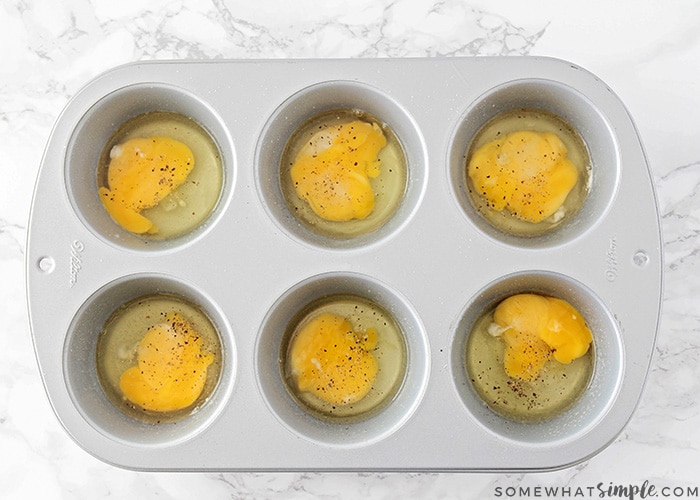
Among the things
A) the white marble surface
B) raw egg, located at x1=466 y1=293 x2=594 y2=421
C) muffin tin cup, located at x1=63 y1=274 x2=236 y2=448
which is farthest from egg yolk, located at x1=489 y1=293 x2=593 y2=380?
muffin tin cup, located at x1=63 y1=274 x2=236 y2=448

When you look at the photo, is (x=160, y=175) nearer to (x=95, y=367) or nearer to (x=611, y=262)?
(x=95, y=367)

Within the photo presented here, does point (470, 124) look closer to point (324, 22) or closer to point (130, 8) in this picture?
point (324, 22)

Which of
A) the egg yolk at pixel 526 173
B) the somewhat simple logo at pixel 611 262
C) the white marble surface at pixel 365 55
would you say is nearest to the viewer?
the somewhat simple logo at pixel 611 262

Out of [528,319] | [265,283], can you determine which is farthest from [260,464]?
[528,319]

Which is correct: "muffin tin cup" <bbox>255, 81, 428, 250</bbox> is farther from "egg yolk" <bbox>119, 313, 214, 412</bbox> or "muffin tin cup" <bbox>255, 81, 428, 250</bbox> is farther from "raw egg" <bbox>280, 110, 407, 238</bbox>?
"egg yolk" <bbox>119, 313, 214, 412</bbox>

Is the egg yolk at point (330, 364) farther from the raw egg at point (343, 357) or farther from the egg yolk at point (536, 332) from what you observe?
the egg yolk at point (536, 332)

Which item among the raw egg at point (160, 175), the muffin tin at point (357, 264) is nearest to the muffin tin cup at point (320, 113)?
the muffin tin at point (357, 264)
